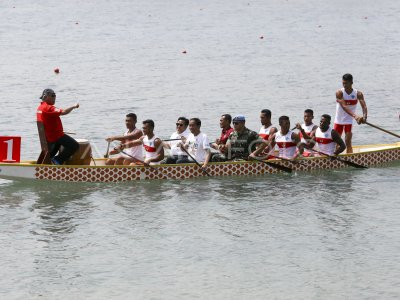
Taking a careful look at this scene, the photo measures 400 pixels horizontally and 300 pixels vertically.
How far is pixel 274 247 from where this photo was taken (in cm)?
2006

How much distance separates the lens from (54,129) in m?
23.5

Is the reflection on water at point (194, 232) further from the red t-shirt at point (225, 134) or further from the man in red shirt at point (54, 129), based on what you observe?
the red t-shirt at point (225, 134)

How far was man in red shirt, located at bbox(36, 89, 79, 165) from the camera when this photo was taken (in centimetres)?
2323

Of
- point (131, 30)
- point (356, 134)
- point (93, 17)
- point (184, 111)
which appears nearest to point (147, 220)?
point (356, 134)

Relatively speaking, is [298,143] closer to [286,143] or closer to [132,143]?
[286,143]

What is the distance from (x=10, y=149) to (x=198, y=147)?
175 inches

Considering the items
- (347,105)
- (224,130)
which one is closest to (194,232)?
(224,130)

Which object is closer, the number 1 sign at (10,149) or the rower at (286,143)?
the number 1 sign at (10,149)

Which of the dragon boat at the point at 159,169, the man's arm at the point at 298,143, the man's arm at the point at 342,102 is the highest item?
the man's arm at the point at 342,102

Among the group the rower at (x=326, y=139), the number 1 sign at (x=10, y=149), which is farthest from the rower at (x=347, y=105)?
the number 1 sign at (x=10, y=149)

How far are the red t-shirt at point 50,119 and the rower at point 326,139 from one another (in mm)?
6140

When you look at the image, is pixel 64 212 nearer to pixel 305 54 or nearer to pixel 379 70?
pixel 379 70

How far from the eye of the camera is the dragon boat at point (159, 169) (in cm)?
2366

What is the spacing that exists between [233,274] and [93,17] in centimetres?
5222
